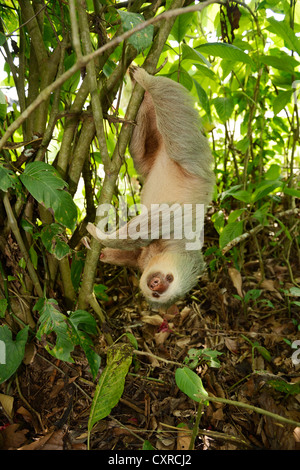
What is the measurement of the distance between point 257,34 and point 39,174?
2.56m

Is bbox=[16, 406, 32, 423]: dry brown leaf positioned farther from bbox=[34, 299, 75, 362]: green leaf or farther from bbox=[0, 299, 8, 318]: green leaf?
bbox=[0, 299, 8, 318]: green leaf

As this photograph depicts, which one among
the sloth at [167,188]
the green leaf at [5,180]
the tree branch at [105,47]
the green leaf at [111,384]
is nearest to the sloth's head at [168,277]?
the sloth at [167,188]

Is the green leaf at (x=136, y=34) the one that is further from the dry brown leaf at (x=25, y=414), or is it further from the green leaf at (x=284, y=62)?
the dry brown leaf at (x=25, y=414)

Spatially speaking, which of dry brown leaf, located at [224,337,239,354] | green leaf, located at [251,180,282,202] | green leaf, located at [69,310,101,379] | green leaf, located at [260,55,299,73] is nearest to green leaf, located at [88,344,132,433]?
green leaf, located at [69,310,101,379]

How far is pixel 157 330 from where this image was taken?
3.40 meters

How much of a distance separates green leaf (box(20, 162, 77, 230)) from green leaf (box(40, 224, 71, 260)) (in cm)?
22

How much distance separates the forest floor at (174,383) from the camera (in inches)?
92.0

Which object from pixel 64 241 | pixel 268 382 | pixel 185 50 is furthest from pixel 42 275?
pixel 185 50

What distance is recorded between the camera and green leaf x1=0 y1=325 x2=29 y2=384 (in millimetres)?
2195

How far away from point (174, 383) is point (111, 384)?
72 centimetres

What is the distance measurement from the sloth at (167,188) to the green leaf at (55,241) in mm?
448

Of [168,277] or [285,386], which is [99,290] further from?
[285,386]
